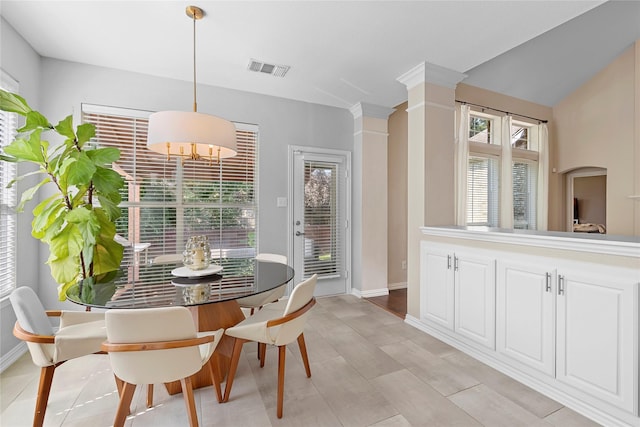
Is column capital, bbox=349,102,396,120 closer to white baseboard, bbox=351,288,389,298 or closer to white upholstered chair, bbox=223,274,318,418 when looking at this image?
white baseboard, bbox=351,288,389,298

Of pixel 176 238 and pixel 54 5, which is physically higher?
pixel 54 5

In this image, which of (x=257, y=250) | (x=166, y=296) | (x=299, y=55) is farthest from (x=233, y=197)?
(x=166, y=296)

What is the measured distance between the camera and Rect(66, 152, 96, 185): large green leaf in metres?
2.11

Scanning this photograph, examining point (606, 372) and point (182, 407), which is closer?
point (606, 372)

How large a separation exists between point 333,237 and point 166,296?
9.13ft

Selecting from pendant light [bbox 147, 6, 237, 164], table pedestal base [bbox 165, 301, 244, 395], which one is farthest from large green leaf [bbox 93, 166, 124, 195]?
table pedestal base [bbox 165, 301, 244, 395]

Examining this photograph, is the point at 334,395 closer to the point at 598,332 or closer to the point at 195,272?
the point at 195,272

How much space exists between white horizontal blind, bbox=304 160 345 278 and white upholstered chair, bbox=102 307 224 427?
2.69 m

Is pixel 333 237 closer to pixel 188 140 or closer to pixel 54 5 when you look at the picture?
pixel 188 140

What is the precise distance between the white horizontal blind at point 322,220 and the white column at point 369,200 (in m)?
0.26

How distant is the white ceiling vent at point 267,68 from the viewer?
3002mm

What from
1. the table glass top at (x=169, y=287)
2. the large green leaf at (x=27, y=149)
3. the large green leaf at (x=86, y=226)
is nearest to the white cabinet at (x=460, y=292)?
the table glass top at (x=169, y=287)

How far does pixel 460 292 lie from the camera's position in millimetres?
2641

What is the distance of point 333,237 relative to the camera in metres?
4.23
